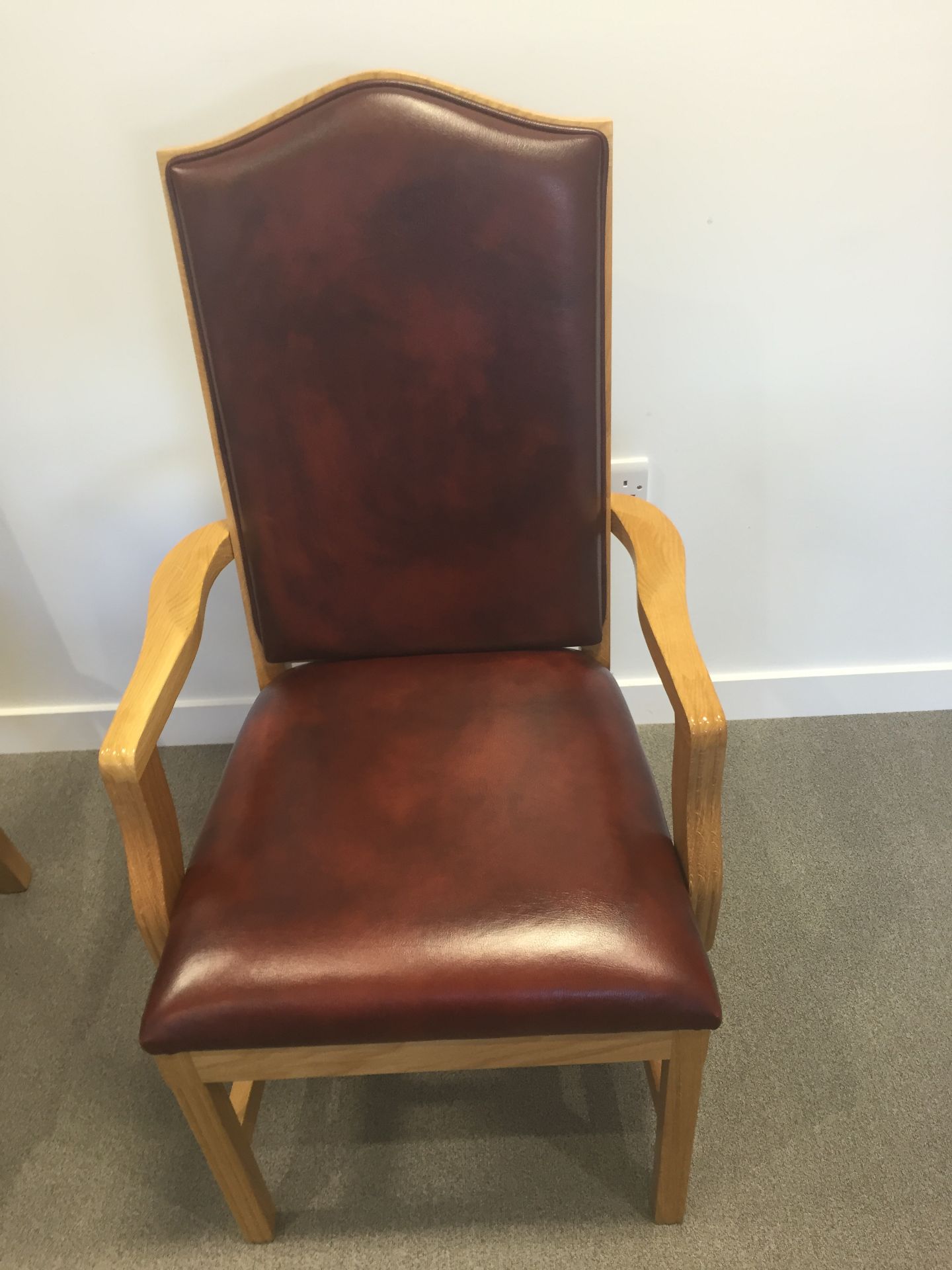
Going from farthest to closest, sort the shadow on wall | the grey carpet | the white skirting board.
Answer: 1. the white skirting board
2. the shadow on wall
3. the grey carpet

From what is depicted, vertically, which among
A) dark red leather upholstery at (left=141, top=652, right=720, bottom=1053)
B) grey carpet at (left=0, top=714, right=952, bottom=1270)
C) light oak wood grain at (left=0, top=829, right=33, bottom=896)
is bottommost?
grey carpet at (left=0, top=714, right=952, bottom=1270)

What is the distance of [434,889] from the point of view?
731 mm

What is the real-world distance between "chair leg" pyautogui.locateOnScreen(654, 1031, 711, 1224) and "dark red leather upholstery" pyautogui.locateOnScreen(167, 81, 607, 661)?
0.45m

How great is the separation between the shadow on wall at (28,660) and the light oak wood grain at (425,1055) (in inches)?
36.7

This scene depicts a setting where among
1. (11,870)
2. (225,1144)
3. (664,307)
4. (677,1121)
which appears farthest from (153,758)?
(664,307)

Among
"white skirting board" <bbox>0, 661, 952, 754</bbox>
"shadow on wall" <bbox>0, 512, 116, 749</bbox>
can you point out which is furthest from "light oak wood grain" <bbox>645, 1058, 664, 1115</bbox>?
"shadow on wall" <bbox>0, 512, 116, 749</bbox>

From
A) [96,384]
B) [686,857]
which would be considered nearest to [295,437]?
→ [96,384]

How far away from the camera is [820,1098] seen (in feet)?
3.33

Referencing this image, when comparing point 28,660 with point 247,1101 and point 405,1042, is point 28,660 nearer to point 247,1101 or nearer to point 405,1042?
point 247,1101

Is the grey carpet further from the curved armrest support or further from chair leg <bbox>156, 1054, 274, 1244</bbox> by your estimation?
the curved armrest support

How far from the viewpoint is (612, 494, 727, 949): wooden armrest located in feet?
2.30

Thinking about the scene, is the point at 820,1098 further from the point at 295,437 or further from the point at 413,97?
the point at 413,97

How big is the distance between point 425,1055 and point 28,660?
1.10 meters

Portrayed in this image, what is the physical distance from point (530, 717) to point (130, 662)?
2.88ft
